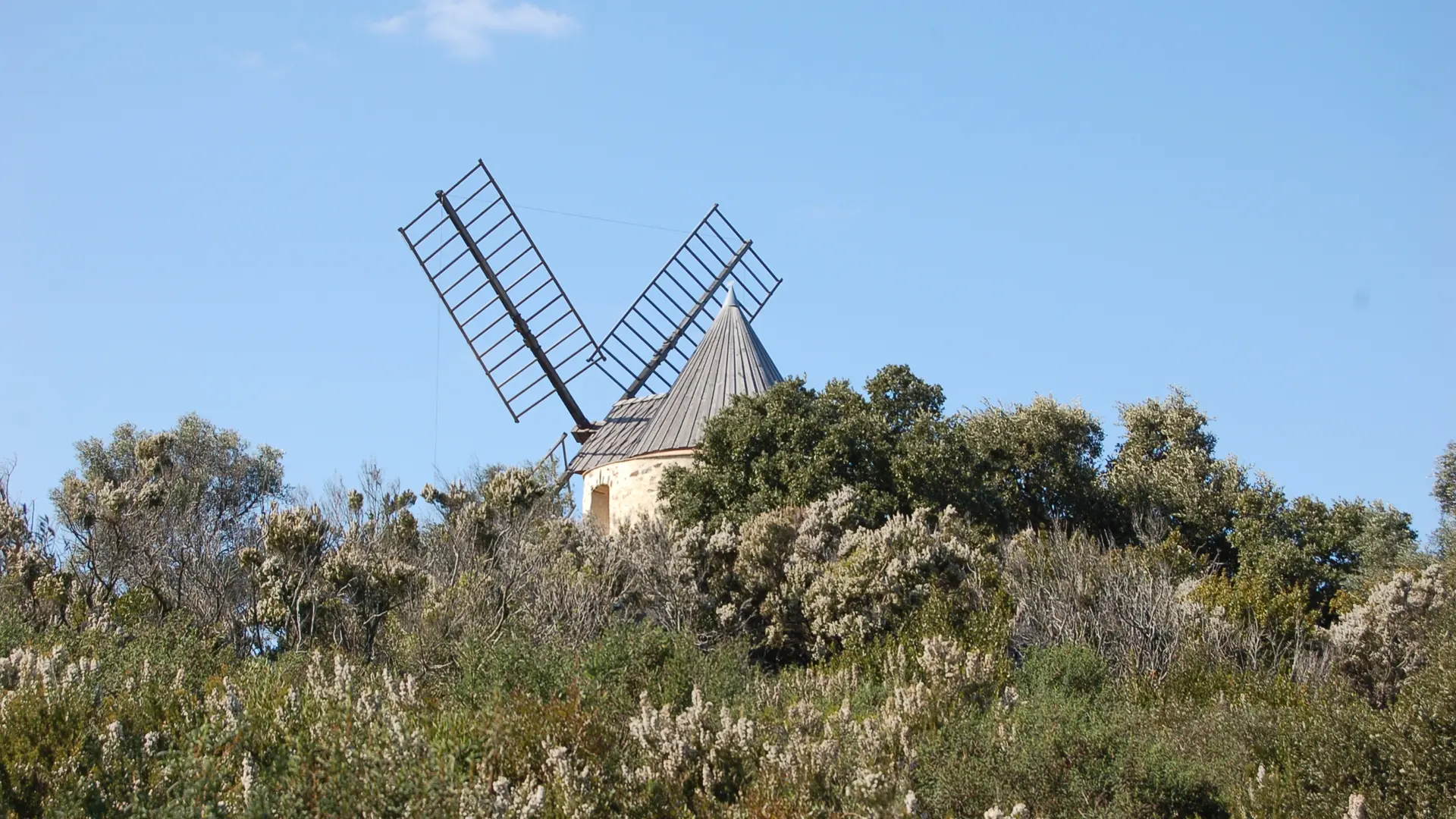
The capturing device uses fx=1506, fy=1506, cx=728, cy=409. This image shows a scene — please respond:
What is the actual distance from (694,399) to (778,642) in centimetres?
664

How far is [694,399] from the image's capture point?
23.8m

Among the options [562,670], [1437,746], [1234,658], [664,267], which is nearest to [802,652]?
[1234,658]

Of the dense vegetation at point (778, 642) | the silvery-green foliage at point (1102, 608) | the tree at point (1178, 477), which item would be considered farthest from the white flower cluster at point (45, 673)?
the tree at point (1178, 477)

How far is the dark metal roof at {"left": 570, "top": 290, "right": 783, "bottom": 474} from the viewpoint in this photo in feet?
75.9

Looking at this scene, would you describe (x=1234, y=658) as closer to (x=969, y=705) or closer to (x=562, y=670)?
(x=969, y=705)

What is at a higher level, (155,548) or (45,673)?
(155,548)

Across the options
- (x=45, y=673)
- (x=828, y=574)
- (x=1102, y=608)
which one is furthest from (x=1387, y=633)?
(x=45, y=673)

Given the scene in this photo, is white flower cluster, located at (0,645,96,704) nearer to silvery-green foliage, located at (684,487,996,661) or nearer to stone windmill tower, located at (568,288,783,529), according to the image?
silvery-green foliage, located at (684,487,996,661)

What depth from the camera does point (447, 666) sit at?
14281mm

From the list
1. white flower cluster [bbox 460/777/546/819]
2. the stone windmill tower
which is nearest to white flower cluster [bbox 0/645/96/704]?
white flower cluster [bbox 460/777/546/819]

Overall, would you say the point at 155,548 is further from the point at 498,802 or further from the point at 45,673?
the point at 498,802

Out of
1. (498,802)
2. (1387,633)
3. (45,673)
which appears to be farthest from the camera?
(1387,633)

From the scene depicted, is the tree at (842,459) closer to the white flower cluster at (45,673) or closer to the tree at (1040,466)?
the tree at (1040,466)

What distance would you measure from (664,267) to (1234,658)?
50.4 ft
